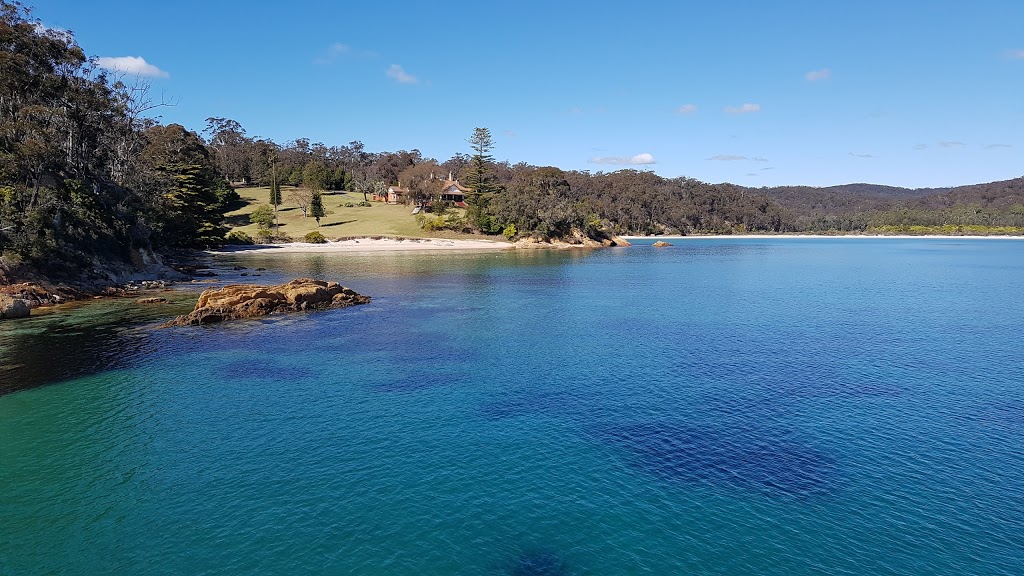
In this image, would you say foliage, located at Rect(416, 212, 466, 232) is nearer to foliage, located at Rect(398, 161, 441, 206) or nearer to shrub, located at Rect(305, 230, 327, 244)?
foliage, located at Rect(398, 161, 441, 206)

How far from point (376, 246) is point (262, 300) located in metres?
72.1

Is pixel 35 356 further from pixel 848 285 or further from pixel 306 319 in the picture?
pixel 848 285

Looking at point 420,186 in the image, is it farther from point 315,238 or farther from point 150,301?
point 150,301

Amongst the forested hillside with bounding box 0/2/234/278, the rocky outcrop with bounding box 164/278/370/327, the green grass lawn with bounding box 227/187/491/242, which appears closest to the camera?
the rocky outcrop with bounding box 164/278/370/327

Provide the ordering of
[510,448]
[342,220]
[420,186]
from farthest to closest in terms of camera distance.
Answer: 1. [420,186]
2. [342,220]
3. [510,448]


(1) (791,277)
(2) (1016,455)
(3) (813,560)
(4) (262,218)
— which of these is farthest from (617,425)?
(4) (262,218)

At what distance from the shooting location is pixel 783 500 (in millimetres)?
17984

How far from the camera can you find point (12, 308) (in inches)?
1757

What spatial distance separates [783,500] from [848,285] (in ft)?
218

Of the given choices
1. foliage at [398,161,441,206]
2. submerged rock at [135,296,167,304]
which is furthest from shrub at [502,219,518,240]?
submerged rock at [135,296,167,304]

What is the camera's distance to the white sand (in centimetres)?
11356

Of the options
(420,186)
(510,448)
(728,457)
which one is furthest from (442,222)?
(728,457)

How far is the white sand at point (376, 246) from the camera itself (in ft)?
373

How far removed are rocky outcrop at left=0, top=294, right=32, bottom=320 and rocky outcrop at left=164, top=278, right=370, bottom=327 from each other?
42.6ft
